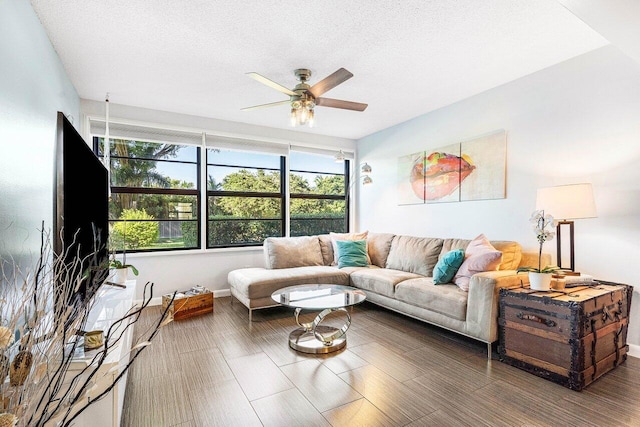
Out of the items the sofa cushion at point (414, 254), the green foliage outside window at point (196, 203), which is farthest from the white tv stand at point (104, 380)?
the sofa cushion at point (414, 254)

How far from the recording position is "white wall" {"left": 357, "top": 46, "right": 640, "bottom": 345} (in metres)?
2.53

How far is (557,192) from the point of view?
2574 mm

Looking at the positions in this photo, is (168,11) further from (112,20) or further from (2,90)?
(2,90)

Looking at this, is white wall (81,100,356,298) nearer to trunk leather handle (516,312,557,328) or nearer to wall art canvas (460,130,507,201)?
wall art canvas (460,130,507,201)

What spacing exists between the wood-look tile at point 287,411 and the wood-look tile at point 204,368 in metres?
0.42

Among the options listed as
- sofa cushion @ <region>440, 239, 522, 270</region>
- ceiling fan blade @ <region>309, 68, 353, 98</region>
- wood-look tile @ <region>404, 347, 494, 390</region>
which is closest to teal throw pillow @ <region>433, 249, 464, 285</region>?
sofa cushion @ <region>440, 239, 522, 270</region>

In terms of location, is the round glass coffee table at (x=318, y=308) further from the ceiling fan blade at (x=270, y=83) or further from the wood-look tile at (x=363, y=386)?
the ceiling fan blade at (x=270, y=83)

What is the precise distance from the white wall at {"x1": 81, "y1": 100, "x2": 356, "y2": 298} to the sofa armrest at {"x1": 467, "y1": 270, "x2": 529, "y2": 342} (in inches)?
118

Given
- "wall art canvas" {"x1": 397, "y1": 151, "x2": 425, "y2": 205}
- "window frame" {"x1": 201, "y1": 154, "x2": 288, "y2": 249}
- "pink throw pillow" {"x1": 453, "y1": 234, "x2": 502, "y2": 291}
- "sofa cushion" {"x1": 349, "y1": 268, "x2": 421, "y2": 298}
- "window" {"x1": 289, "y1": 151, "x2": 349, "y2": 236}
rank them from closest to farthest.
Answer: "pink throw pillow" {"x1": 453, "y1": 234, "x2": 502, "y2": 291}
"sofa cushion" {"x1": 349, "y1": 268, "x2": 421, "y2": 298}
"wall art canvas" {"x1": 397, "y1": 151, "x2": 425, "y2": 205}
"window frame" {"x1": 201, "y1": 154, "x2": 288, "y2": 249}
"window" {"x1": 289, "y1": 151, "x2": 349, "y2": 236}

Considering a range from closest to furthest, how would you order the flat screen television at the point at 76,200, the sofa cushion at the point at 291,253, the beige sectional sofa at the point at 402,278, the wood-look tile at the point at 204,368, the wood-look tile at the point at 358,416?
the wood-look tile at the point at 358,416 → the flat screen television at the point at 76,200 → the wood-look tile at the point at 204,368 → the beige sectional sofa at the point at 402,278 → the sofa cushion at the point at 291,253

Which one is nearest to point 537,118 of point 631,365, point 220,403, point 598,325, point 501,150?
point 501,150

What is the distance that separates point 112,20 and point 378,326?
3.35m

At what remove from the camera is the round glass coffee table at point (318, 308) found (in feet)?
8.71

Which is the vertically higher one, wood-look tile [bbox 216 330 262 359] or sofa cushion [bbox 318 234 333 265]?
sofa cushion [bbox 318 234 333 265]
